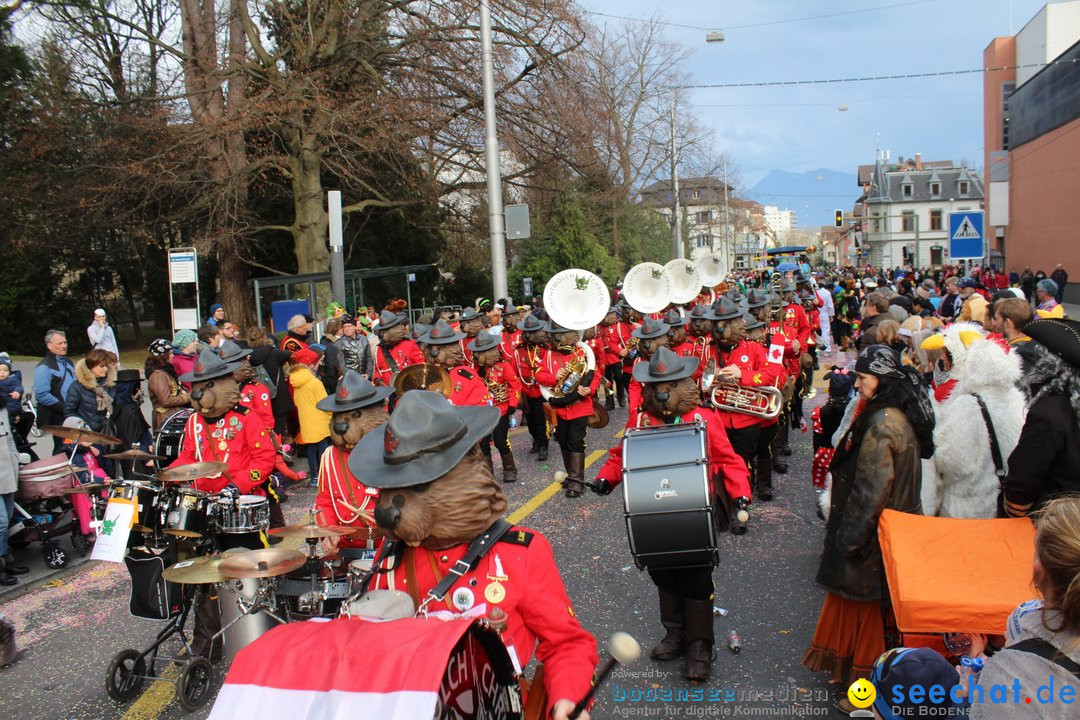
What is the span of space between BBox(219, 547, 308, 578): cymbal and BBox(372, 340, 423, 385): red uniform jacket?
19.7ft

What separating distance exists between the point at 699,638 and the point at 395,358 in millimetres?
6303

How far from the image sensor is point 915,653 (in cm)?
250

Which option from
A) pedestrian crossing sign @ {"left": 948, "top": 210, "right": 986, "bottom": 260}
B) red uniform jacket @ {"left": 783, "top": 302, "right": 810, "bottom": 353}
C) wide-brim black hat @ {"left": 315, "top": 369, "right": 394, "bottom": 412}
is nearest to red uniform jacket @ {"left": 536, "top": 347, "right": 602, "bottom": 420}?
wide-brim black hat @ {"left": 315, "top": 369, "right": 394, "bottom": 412}

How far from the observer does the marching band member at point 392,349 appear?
9.81m

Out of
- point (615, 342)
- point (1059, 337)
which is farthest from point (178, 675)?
point (615, 342)

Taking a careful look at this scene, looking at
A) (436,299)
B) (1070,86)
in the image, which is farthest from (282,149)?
(1070,86)

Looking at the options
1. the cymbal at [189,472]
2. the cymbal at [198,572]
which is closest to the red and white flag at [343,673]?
the cymbal at [198,572]

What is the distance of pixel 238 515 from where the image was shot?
4.96 m

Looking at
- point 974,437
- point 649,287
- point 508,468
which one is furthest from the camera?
point 649,287

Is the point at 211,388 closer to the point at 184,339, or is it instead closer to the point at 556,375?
the point at 556,375

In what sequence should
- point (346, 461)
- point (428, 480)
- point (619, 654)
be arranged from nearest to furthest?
point (619, 654) < point (428, 480) < point (346, 461)

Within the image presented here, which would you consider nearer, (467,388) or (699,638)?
(699,638)

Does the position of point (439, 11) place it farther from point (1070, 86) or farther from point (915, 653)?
point (1070, 86)

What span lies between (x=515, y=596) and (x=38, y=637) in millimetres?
4748
